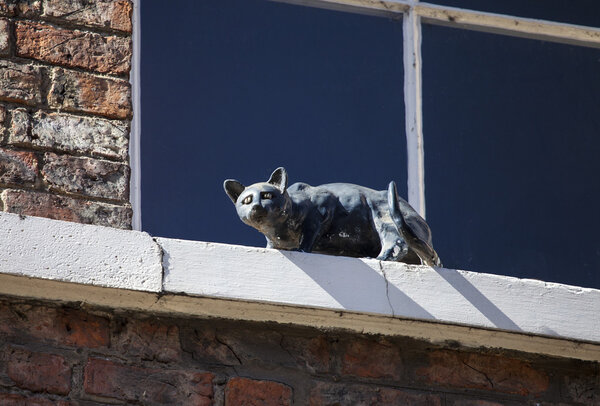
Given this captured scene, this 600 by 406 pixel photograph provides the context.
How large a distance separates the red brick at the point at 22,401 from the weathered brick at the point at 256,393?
15.6 inches

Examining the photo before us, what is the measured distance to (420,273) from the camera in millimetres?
3455

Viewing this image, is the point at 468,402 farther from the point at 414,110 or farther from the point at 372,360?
the point at 414,110

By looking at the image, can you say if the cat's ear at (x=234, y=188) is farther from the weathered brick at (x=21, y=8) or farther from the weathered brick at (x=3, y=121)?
the weathered brick at (x=21, y=8)

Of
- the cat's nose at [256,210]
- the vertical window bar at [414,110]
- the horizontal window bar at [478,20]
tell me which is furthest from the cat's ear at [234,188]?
the horizontal window bar at [478,20]

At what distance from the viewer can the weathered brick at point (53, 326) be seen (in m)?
3.31

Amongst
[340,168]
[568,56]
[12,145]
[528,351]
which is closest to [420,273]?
[528,351]

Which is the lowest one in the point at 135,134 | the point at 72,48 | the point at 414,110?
the point at 135,134

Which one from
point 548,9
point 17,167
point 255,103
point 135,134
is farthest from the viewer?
point 548,9

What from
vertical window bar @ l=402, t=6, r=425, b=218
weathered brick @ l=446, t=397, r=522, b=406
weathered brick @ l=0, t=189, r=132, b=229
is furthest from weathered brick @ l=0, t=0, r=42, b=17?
weathered brick @ l=446, t=397, r=522, b=406

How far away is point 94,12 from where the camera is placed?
12.4 feet

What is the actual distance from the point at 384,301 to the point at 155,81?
3.66 ft

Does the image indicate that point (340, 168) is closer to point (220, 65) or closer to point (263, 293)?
point (220, 65)

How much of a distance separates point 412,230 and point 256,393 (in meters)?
0.55

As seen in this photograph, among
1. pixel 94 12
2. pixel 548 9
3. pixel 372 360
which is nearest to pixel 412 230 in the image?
pixel 372 360
